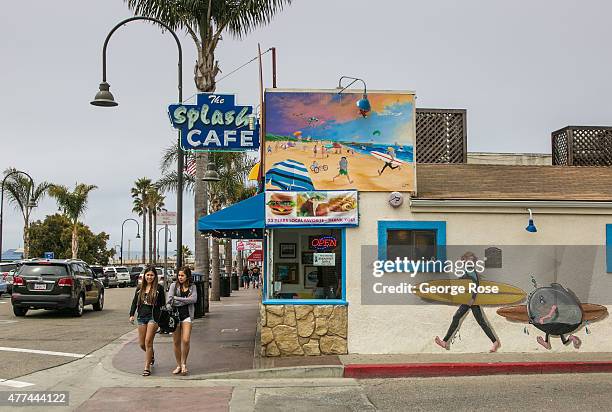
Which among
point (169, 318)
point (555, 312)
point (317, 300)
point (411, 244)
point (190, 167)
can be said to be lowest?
point (555, 312)

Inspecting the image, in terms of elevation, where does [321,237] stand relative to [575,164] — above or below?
below

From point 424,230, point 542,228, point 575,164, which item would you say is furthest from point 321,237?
point 575,164

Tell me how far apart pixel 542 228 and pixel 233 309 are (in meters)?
12.8

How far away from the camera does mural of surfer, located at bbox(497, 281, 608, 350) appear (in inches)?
465

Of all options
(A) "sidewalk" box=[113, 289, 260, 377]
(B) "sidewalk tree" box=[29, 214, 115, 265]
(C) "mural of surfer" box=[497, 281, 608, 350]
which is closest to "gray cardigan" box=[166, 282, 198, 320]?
(A) "sidewalk" box=[113, 289, 260, 377]

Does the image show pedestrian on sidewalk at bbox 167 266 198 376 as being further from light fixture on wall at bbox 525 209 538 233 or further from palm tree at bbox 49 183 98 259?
palm tree at bbox 49 183 98 259

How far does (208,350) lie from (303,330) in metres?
2.24

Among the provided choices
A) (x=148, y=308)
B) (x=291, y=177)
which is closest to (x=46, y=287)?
(x=148, y=308)

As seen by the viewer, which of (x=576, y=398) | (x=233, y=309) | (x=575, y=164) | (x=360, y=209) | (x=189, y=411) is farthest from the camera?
(x=233, y=309)

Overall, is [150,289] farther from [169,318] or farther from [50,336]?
[50,336]

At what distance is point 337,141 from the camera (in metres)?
11.8

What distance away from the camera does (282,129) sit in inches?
468

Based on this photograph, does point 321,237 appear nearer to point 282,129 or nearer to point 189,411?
point 282,129

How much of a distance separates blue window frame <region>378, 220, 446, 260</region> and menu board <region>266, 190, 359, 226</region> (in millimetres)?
516
